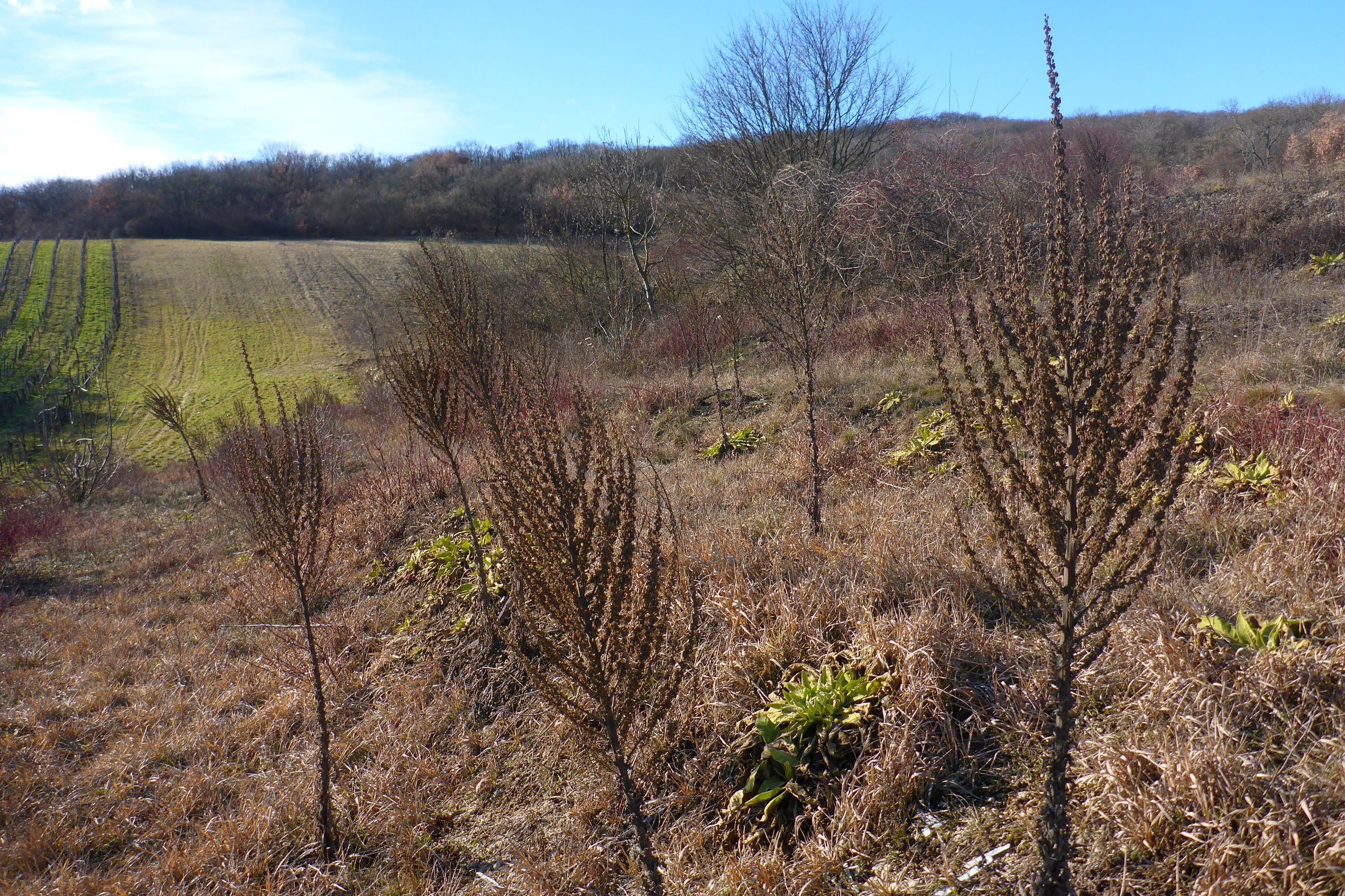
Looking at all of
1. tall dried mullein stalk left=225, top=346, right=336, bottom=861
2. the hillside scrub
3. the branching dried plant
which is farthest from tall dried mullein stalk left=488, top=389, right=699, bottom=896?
the branching dried plant

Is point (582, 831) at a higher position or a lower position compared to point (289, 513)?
lower

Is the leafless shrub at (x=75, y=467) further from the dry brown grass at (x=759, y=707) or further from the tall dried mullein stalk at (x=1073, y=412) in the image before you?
the tall dried mullein stalk at (x=1073, y=412)

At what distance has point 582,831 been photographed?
3.88 meters

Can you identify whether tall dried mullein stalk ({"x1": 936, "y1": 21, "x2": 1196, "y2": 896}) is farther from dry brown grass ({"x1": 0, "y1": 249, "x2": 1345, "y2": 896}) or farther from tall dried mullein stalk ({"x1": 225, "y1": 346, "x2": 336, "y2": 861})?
tall dried mullein stalk ({"x1": 225, "y1": 346, "x2": 336, "y2": 861})

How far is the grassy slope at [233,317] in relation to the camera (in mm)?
31594

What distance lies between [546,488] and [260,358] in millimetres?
38208

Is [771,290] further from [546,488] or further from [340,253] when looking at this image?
[340,253]

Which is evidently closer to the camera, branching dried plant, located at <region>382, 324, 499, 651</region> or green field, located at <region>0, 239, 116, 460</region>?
branching dried plant, located at <region>382, 324, 499, 651</region>

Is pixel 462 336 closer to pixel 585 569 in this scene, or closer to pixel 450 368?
pixel 450 368

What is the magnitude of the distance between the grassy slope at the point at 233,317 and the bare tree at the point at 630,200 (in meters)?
14.0

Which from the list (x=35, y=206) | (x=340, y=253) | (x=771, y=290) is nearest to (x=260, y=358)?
(x=340, y=253)

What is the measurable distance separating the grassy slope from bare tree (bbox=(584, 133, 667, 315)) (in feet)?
45.8

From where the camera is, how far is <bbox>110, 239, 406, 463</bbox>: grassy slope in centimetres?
3159

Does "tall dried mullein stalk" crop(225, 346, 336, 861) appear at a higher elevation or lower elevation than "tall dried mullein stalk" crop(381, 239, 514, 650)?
lower
